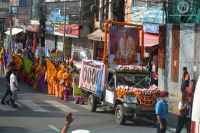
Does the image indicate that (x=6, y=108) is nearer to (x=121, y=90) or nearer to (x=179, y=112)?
(x=121, y=90)

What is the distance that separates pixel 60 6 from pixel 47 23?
375 centimetres

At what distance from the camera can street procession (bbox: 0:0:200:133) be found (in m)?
16.0

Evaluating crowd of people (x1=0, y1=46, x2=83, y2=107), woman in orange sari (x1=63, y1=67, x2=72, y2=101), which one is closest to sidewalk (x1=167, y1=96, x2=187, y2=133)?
crowd of people (x1=0, y1=46, x2=83, y2=107)

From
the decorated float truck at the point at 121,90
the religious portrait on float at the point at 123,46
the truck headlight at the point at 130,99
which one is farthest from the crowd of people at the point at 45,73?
the truck headlight at the point at 130,99

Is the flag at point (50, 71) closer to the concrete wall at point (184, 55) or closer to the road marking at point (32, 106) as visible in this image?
the road marking at point (32, 106)

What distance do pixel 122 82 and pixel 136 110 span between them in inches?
63.1

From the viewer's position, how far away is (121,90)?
17016 millimetres

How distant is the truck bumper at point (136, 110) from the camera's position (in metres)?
16.3

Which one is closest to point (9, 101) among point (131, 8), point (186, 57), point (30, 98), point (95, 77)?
point (30, 98)

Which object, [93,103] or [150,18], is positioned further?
[150,18]

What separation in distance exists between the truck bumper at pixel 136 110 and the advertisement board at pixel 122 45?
14.0 feet

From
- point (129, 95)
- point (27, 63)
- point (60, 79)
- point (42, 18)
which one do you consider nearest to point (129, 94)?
point (129, 95)

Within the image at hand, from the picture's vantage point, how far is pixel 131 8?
3150 centimetres

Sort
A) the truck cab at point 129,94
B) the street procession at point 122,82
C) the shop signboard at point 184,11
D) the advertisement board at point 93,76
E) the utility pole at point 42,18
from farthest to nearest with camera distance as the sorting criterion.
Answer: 1. the utility pole at point 42,18
2. the shop signboard at point 184,11
3. the advertisement board at point 93,76
4. the truck cab at point 129,94
5. the street procession at point 122,82
